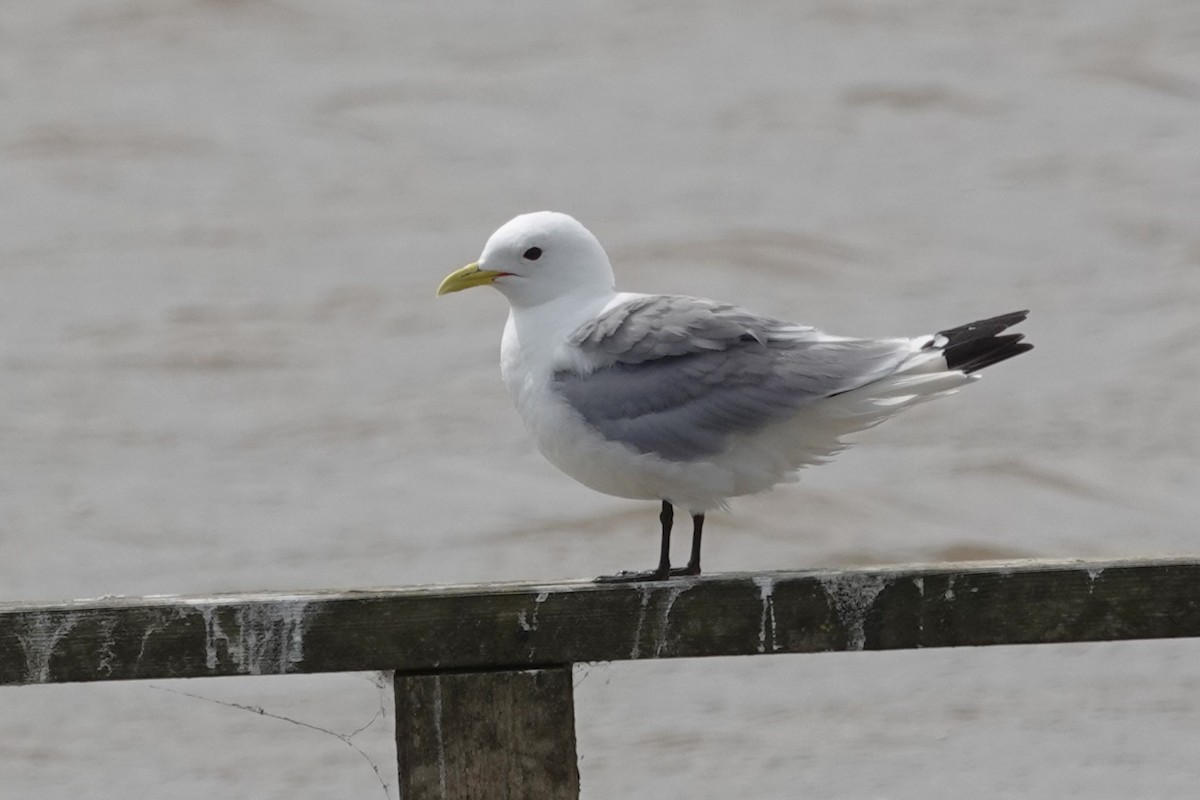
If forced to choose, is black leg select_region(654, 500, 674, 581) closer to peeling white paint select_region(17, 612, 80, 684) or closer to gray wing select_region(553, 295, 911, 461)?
gray wing select_region(553, 295, 911, 461)

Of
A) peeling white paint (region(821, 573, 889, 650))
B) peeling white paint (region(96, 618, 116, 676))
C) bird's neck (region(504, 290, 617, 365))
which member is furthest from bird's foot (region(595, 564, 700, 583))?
peeling white paint (region(96, 618, 116, 676))

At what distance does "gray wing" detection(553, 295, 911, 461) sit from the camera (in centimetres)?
286

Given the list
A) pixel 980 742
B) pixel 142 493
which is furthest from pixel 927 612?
pixel 142 493

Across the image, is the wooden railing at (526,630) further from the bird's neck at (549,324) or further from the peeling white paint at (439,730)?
the bird's neck at (549,324)

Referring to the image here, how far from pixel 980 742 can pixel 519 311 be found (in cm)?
387

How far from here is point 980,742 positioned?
6457 millimetres

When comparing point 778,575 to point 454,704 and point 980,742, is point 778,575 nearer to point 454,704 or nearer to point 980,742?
point 454,704

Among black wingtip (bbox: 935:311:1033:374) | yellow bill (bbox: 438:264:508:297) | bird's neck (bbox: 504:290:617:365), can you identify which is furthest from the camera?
yellow bill (bbox: 438:264:508:297)

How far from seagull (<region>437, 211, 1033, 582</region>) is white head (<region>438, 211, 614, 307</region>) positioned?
10 centimetres

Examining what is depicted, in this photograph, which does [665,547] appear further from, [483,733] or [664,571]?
[483,733]

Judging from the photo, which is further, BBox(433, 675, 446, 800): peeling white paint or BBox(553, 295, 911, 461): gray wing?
BBox(553, 295, 911, 461): gray wing

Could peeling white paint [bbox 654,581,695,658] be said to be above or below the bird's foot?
below

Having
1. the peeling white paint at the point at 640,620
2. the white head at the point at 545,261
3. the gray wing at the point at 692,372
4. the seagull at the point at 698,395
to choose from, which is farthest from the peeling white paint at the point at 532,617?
the white head at the point at 545,261

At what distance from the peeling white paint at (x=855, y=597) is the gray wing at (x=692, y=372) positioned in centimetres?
52
